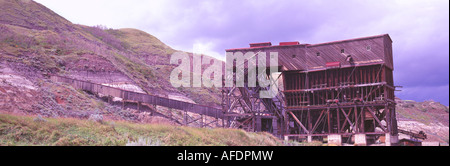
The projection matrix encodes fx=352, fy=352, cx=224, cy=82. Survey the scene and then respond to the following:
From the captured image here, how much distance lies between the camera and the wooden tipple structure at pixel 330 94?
35.6 meters

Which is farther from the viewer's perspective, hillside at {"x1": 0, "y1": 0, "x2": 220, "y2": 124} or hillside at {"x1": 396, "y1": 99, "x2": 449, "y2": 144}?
hillside at {"x1": 396, "y1": 99, "x2": 449, "y2": 144}

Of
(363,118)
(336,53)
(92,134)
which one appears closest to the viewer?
(92,134)

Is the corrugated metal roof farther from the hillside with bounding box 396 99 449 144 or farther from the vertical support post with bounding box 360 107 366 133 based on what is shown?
the hillside with bounding box 396 99 449 144

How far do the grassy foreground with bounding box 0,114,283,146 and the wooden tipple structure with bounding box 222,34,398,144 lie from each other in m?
14.3

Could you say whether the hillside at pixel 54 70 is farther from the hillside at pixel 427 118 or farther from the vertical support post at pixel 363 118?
the hillside at pixel 427 118

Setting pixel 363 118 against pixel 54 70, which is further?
pixel 54 70

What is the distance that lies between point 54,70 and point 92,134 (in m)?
37.8

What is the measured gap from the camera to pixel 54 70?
174 feet

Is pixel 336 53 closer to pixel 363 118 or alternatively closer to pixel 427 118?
pixel 363 118

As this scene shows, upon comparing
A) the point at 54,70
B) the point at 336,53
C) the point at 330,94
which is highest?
the point at 336,53

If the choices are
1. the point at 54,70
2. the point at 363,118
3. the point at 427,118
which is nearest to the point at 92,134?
the point at 363,118

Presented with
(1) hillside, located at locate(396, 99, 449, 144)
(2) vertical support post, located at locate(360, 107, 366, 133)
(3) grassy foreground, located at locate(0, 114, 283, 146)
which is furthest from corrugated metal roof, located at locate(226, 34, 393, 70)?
(1) hillside, located at locate(396, 99, 449, 144)

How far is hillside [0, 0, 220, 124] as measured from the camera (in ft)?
128

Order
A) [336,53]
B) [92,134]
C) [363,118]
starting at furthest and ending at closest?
[336,53] → [363,118] → [92,134]
